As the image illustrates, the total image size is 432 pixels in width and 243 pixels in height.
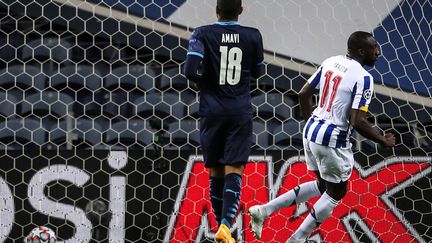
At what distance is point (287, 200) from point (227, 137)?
0.60 metres

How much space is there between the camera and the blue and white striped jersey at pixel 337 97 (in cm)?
448

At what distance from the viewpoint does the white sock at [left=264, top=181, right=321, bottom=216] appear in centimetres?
455

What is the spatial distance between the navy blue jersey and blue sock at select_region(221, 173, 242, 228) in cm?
30

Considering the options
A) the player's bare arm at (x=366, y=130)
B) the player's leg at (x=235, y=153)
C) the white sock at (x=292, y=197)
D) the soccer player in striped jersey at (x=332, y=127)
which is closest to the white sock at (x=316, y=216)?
the soccer player in striped jersey at (x=332, y=127)

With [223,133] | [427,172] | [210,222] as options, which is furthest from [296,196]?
[427,172]

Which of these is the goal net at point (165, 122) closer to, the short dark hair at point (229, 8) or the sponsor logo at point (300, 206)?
the sponsor logo at point (300, 206)

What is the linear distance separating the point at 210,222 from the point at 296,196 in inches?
41.4

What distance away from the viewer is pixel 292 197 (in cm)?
460

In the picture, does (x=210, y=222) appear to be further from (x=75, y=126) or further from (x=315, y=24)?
(x=315, y=24)

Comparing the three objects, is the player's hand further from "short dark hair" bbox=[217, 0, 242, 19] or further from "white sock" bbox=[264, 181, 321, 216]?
"short dark hair" bbox=[217, 0, 242, 19]

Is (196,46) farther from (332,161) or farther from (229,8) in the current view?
(332,161)

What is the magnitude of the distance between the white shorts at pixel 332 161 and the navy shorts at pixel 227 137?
540mm

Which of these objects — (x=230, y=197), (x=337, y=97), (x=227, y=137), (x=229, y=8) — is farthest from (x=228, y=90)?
(x=337, y=97)

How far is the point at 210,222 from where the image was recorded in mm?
5531
